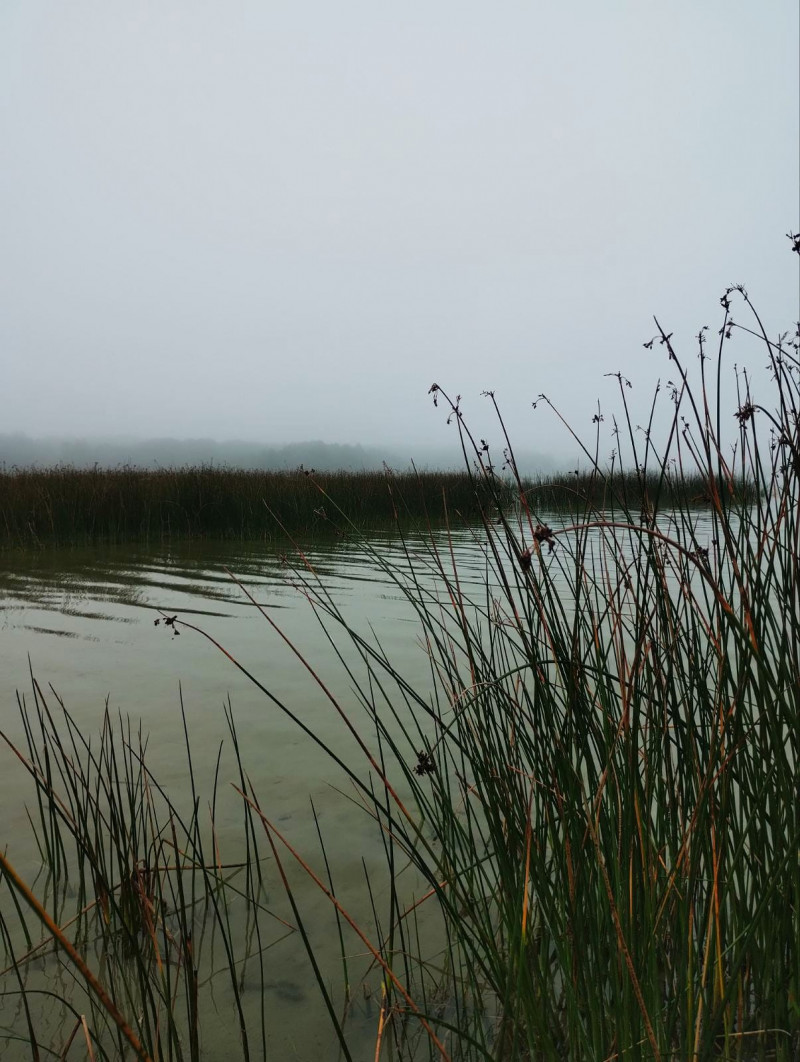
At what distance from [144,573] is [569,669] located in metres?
6.07

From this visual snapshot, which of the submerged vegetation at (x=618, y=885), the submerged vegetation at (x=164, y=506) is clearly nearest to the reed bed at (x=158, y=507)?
the submerged vegetation at (x=164, y=506)

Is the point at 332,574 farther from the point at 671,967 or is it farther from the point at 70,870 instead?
the point at 671,967

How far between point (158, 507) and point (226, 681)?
6648 millimetres

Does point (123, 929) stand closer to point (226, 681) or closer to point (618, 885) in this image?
point (618, 885)

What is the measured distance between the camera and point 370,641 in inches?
161

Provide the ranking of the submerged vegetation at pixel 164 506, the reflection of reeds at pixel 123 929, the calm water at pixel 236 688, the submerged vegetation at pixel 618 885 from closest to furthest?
the submerged vegetation at pixel 618 885
the reflection of reeds at pixel 123 929
the calm water at pixel 236 688
the submerged vegetation at pixel 164 506

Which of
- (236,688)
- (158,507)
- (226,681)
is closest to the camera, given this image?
(236,688)

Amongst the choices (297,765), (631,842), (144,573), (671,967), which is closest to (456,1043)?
(671,967)

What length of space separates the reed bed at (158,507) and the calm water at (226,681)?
6.31ft

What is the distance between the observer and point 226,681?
140 inches

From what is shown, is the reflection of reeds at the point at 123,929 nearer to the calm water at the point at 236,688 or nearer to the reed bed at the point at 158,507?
the calm water at the point at 236,688

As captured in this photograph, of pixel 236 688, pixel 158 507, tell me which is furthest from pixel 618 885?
pixel 158 507

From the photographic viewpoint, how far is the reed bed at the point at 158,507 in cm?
909

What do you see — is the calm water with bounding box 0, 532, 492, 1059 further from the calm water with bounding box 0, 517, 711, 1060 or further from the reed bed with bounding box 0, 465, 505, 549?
the reed bed with bounding box 0, 465, 505, 549
